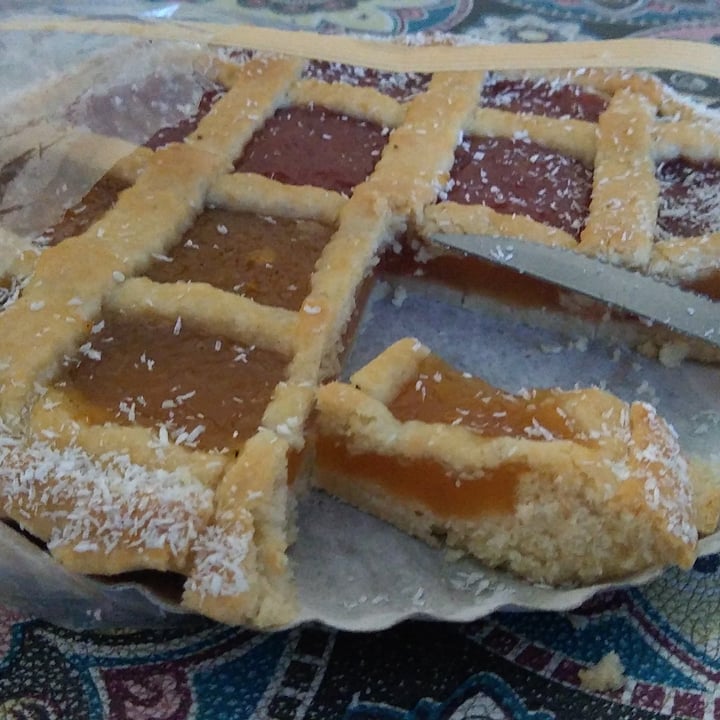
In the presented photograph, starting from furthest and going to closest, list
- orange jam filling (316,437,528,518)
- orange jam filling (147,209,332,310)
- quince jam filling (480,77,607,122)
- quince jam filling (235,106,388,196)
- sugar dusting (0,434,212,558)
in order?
quince jam filling (480,77,607,122) < quince jam filling (235,106,388,196) < orange jam filling (147,209,332,310) < orange jam filling (316,437,528,518) < sugar dusting (0,434,212,558)

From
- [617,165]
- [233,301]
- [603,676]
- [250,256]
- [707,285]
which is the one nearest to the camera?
[603,676]

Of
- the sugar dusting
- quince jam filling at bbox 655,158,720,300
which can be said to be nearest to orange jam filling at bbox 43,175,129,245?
the sugar dusting

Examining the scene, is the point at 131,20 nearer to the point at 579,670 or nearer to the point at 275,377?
the point at 275,377

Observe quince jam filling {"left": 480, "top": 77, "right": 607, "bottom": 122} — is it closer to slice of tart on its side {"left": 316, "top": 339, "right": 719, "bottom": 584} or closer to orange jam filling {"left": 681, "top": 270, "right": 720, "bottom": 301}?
orange jam filling {"left": 681, "top": 270, "right": 720, "bottom": 301}

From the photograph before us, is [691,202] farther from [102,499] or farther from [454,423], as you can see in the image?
[102,499]

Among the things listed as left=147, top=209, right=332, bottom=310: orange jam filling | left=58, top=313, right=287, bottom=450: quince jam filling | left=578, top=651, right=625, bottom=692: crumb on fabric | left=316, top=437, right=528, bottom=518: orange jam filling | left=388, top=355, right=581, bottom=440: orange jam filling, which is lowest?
left=578, top=651, right=625, bottom=692: crumb on fabric

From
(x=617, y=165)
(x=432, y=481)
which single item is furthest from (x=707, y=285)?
(x=432, y=481)

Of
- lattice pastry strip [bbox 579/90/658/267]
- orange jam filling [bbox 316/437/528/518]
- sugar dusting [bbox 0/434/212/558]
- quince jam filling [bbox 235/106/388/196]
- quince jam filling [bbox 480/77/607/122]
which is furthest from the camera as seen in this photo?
quince jam filling [bbox 480/77/607/122]

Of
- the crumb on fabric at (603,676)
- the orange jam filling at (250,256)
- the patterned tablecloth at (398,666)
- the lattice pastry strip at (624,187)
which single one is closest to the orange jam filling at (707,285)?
the lattice pastry strip at (624,187)
